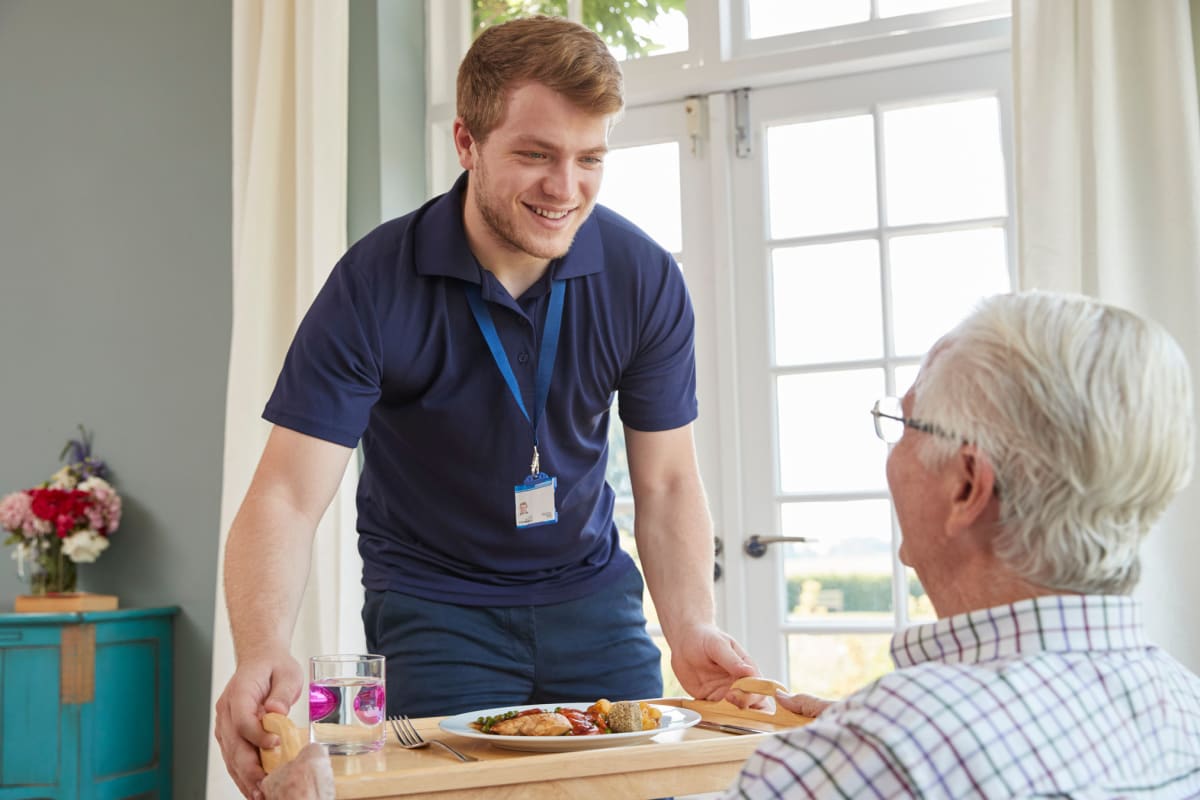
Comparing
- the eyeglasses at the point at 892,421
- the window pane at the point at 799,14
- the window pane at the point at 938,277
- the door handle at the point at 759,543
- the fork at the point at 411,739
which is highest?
the window pane at the point at 799,14

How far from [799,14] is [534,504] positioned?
202cm

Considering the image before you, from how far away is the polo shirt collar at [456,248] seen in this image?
1913mm

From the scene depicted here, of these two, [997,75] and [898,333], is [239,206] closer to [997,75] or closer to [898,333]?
[898,333]

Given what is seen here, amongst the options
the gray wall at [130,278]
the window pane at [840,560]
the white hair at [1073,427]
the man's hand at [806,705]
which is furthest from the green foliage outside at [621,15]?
the white hair at [1073,427]

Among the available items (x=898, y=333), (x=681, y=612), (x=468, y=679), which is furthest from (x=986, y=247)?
(x=468, y=679)

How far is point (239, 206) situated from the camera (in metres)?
3.56

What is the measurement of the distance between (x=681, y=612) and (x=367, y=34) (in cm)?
225

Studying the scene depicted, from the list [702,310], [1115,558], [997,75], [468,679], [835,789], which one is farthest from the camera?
[702,310]

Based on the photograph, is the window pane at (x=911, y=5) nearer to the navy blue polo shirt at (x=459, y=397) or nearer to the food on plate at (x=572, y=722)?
the navy blue polo shirt at (x=459, y=397)

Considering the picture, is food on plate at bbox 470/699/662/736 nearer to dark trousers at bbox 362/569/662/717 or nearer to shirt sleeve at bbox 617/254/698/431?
dark trousers at bbox 362/569/662/717

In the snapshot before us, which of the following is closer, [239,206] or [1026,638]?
[1026,638]

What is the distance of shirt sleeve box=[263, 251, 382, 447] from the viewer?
1.79 meters

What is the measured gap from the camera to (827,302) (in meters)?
3.29

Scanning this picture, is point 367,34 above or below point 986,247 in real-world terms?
above
